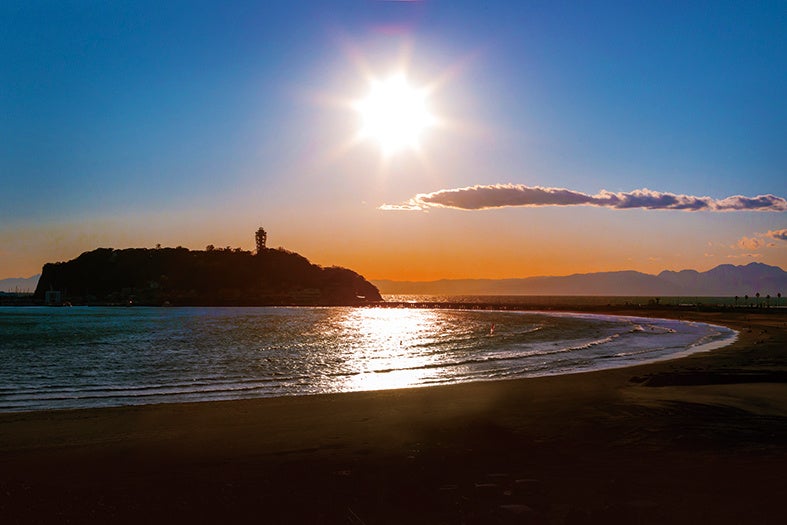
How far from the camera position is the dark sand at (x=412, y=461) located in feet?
29.6

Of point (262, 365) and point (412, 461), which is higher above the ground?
point (412, 461)

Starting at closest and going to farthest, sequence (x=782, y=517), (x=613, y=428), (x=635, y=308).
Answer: (x=782, y=517), (x=613, y=428), (x=635, y=308)

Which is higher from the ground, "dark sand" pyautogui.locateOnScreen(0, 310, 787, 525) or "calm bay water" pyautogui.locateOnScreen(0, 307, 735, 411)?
"dark sand" pyautogui.locateOnScreen(0, 310, 787, 525)

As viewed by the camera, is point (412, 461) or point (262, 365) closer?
point (412, 461)

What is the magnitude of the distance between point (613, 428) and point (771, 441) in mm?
3298

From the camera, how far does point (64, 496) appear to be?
9.93 meters

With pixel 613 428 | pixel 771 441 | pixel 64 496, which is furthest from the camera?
pixel 613 428

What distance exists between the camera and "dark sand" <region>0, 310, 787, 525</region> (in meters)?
9.02

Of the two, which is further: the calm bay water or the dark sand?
the calm bay water

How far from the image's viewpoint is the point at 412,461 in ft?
39.5

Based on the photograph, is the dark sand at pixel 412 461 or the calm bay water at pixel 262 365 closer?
the dark sand at pixel 412 461

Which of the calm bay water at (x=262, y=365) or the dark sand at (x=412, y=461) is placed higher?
the dark sand at (x=412, y=461)

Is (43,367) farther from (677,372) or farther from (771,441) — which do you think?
(771,441)

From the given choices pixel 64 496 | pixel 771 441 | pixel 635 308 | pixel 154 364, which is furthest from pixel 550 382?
pixel 635 308
